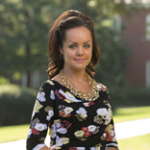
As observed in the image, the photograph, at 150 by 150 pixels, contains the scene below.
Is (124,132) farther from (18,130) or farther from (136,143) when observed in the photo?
(18,130)

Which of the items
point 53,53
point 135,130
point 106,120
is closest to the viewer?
point 106,120

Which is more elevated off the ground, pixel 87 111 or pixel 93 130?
pixel 87 111

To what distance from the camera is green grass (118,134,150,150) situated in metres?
5.49

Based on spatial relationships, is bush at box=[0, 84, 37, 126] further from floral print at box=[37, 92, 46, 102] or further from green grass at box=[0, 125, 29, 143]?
floral print at box=[37, 92, 46, 102]

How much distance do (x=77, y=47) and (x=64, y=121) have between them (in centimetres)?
57

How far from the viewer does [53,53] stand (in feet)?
7.30

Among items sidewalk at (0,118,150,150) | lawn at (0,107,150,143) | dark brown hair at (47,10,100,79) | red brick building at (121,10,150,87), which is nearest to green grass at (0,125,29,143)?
lawn at (0,107,150,143)

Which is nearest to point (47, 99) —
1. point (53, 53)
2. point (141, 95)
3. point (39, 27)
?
point (53, 53)

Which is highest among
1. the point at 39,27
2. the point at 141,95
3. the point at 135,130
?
the point at 39,27

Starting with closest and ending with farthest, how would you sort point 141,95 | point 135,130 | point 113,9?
1. point 135,130
2. point 113,9
3. point 141,95

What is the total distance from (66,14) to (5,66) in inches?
662

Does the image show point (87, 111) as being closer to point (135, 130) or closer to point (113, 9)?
point (135, 130)

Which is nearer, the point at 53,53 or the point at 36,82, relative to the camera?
the point at 53,53

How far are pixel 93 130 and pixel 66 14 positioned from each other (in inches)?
36.4
